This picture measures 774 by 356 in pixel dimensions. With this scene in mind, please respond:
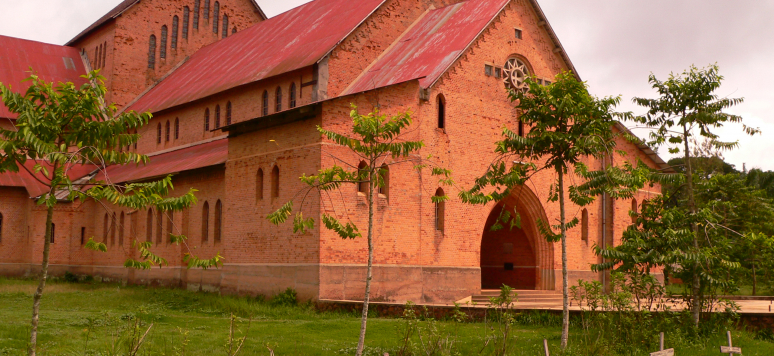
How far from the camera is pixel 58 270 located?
40.5 meters

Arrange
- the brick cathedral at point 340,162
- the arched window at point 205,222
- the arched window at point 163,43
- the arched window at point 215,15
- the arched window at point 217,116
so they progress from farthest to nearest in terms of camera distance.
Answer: the arched window at point 215,15 → the arched window at point 163,43 → the arched window at point 217,116 → the arched window at point 205,222 → the brick cathedral at point 340,162

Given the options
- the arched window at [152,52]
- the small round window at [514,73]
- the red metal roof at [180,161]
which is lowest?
the red metal roof at [180,161]

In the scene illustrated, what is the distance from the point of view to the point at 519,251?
3153 cm

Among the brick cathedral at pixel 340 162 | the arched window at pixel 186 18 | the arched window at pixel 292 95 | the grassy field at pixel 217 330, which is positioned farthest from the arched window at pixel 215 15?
the grassy field at pixel 217 330

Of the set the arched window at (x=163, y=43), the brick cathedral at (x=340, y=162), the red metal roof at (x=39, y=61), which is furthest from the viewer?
the arched window at (x=163, y=43)

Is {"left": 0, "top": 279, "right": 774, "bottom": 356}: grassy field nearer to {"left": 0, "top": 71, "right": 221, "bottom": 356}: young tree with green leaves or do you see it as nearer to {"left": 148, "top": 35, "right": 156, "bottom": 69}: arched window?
{"left": 0, "top": 71, "right": 221, "bottom": 356}: young tree with green leaves

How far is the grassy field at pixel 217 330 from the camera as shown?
596 inches

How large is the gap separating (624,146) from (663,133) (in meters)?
14.9

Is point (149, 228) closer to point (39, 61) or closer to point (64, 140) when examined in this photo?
point (39, 61)

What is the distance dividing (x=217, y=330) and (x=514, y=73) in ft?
52.0

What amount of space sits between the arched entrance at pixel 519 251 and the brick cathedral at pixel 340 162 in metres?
0.07

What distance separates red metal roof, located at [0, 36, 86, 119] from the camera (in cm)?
4562

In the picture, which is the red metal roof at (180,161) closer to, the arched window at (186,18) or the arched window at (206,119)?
the arched window at (206,119)

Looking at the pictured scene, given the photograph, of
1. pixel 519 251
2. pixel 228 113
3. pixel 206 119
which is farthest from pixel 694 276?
pixel 206 119
